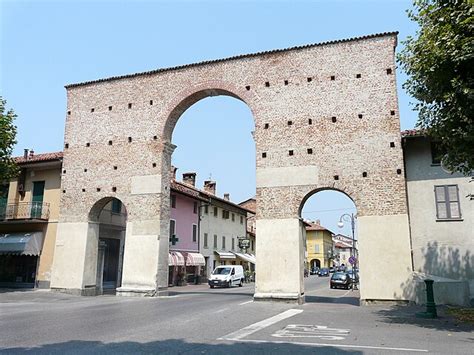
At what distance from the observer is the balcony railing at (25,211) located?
23.3 metres

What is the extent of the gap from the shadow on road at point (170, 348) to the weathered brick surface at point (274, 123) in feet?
32.0

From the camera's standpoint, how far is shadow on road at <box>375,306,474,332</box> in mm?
10258

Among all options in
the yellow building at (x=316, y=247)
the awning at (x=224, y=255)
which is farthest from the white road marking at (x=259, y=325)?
the yellow building at (x=316, y=247)

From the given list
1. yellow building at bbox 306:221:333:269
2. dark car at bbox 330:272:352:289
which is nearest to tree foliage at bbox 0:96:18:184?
dark car at bbox 330:272:352:289

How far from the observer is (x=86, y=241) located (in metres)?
20.3

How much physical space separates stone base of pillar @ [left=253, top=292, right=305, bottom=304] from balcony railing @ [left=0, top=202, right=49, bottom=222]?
13639 mm

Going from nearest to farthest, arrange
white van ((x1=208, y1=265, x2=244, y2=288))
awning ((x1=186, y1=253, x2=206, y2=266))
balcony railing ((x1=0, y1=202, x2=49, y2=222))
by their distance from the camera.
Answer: balcony railing ((x1=0, y1=202, x2=49, y2=222)) → white van ((x1=208, y1=265, x2=244, y2=288)) → awning ((x1=186, y1=253, x2=206, y2=266))

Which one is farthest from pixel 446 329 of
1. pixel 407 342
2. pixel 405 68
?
pixel 405 68

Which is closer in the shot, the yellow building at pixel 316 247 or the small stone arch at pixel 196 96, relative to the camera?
the small stone arch at pixel 196 96

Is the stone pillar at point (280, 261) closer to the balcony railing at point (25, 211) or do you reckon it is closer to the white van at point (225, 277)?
the balcony railing at point (25, 211)

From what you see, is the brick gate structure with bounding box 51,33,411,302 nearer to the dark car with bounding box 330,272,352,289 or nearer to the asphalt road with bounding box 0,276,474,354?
the asphalt road with bounding box 0,276,474,354

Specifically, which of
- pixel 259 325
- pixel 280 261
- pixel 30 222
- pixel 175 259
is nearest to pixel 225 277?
pixel 175 259

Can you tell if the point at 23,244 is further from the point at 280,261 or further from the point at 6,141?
the point at 280,261

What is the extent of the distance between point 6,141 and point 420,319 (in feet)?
65.3
